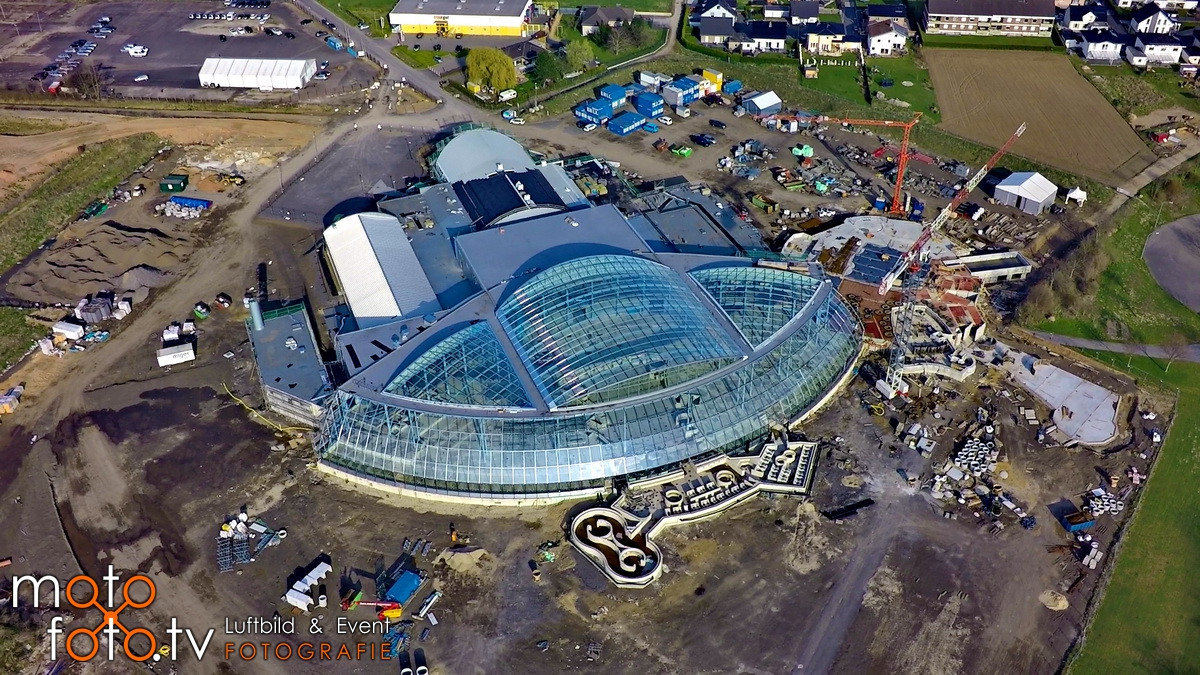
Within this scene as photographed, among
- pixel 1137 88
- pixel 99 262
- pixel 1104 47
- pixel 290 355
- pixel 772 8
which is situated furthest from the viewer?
pixel 772 8

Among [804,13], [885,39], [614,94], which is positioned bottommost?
[614,94]

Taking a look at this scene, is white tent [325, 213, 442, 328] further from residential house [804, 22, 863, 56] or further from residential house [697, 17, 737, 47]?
residential house [804, 22, 863, 56]

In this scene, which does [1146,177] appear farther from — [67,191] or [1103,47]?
[67,191]

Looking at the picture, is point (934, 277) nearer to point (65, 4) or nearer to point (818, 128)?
point (818, 128)

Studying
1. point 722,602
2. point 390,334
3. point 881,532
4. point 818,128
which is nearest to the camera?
point 722,602

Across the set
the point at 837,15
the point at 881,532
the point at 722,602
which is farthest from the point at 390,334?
the point at 837,15

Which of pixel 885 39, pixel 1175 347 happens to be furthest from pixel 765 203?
pixel 885 39

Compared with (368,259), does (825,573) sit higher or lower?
lower
